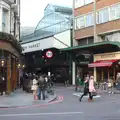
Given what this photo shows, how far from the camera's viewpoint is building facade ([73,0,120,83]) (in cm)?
4272

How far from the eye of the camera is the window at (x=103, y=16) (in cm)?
4416

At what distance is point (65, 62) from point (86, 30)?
10.9 meters

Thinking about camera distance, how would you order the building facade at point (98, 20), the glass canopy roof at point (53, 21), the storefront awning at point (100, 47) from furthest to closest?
the glass canopy roof at point (53, 21)
the building facade at point (98, 20)
the storefront awning at point (100, 47)

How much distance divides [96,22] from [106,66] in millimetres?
6671

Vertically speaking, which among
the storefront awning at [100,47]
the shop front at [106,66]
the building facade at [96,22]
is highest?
the building facade at [96,22]

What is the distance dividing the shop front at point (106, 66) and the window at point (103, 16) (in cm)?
426

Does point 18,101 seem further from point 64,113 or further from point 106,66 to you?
point 106,66

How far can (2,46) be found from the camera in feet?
90.7

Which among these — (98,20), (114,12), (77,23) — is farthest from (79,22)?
(114,12)

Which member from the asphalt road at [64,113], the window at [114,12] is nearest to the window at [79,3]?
the window at [114,12]

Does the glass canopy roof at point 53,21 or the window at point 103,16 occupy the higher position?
the glass canopy roof at point 53,21

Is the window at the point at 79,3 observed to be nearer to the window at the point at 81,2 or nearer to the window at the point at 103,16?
the window at the point at 81,2

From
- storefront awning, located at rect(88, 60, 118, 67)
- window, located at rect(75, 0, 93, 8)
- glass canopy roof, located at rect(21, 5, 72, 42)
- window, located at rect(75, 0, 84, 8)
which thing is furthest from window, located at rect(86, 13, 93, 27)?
glass canopy roof, located at rect(21, 5, 72, 42)

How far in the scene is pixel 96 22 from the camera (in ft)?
152
